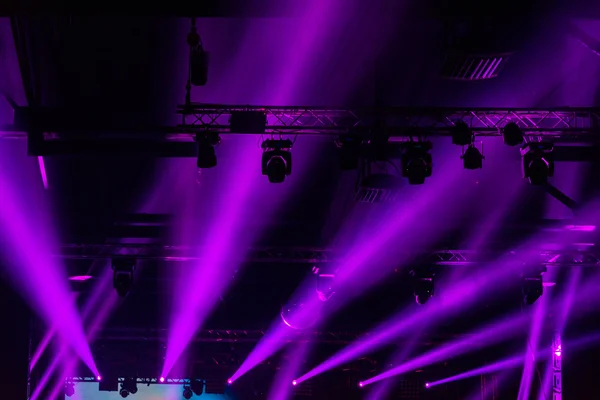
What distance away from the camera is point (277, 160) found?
5.52m

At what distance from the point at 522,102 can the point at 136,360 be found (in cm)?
758

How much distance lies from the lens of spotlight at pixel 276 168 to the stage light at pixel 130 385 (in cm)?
672

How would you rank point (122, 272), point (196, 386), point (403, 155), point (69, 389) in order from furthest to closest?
point (196, 386) → point (69, 389) → point (122, 272) → point (403, 155)

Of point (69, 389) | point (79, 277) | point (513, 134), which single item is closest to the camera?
point (513, 134)

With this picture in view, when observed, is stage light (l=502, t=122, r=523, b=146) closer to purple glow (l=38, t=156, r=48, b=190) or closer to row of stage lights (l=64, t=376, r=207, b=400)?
purple glow (l=38, t=156, r=48, b=190)

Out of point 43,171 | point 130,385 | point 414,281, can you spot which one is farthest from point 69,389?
point 414,281

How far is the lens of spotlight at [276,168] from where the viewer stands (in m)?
5.52

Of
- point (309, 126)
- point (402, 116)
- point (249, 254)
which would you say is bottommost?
point (249, 254)

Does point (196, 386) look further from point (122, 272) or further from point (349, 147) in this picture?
point (349, 147)

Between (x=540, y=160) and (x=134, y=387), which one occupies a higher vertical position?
(x=540, y=160)

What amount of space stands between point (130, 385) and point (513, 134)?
798 cm

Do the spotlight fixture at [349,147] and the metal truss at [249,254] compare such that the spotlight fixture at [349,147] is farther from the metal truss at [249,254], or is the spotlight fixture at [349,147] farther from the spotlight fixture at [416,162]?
the metal truss at [249,254]

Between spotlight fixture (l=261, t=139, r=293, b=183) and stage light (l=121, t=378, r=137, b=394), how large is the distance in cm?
669

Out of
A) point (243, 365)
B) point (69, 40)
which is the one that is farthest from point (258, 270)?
point (69, 40)
